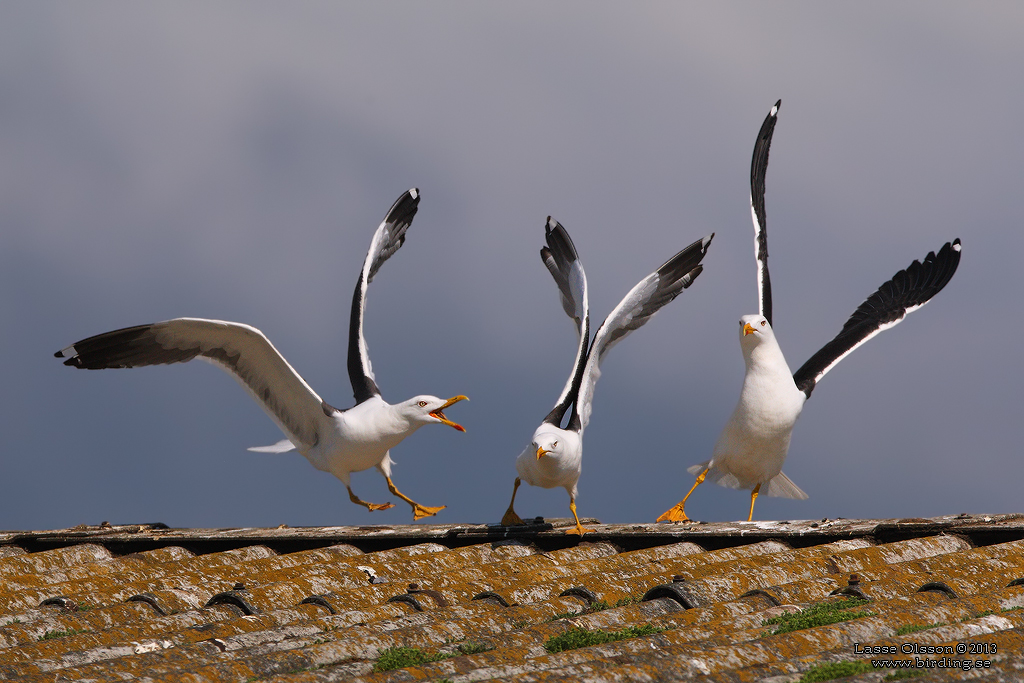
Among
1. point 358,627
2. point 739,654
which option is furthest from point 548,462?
point 739,654

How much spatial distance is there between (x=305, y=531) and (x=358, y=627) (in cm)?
419

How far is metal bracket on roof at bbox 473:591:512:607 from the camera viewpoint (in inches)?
237

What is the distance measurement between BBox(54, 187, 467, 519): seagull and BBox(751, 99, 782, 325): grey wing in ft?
9.88

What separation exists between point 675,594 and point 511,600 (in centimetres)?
91

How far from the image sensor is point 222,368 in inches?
431

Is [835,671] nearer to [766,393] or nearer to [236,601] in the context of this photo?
[236,601]

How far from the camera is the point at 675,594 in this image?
592cm

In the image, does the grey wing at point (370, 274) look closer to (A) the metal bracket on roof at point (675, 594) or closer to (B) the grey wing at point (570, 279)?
(B) the grey wing at point (570, 279)

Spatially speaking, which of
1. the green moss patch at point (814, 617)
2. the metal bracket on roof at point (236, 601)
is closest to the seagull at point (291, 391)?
the metal bracket on roof at point (236, 601)

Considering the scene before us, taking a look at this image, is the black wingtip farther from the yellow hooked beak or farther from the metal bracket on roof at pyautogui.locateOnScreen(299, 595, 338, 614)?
the metal bracket on roof at pyautogui.locateOnScreen(299, 595, 338, 614)

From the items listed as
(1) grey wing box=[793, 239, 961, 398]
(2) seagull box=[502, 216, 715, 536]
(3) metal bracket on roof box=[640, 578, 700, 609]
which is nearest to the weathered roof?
(3) metal bracket on roof box=[640, 578, 700, 609]

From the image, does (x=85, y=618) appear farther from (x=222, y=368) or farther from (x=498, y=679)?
(x=222, y=368)

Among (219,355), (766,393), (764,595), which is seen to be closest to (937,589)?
(764,595)

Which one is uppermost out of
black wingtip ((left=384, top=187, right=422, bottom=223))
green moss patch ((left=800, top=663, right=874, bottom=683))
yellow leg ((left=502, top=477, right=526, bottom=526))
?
black wingtip ((left=384, top=187, right=422, bottom=223))
